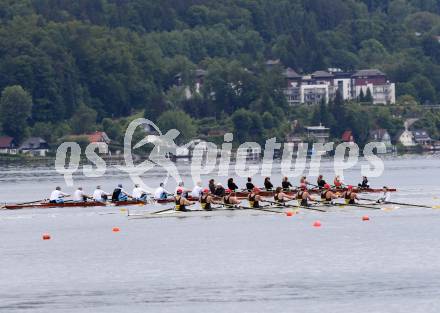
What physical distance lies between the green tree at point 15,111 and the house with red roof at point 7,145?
858 millimetres

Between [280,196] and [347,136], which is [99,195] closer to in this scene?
[280,196]

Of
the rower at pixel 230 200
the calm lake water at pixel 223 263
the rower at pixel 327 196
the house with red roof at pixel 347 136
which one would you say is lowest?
the calm lake water at pixel 223 263

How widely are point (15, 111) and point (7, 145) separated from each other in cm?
575

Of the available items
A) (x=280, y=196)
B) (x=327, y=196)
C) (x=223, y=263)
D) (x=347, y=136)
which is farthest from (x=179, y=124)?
(x=223, y=263)

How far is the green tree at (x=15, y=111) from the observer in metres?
150

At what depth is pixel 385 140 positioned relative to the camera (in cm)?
16112

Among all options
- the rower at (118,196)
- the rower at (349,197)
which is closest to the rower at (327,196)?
the rower at (349,197)

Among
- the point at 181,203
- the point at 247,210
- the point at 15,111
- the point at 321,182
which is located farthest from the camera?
the point at 15,111

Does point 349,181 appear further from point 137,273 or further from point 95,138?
point 95,138

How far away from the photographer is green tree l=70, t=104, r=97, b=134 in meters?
154

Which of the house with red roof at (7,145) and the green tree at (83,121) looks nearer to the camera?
the house with red roof at (7,145)

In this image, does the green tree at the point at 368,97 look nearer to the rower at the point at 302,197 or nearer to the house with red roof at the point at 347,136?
the house with red roof at the point at 347,136

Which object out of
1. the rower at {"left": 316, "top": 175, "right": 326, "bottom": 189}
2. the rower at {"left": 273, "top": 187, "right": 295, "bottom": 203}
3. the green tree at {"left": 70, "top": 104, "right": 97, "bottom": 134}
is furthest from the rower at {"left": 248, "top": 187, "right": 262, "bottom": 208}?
the green tree at {"left": 70, "top": 104, "right": 97, "bottom": 134}

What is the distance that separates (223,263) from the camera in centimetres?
4269
